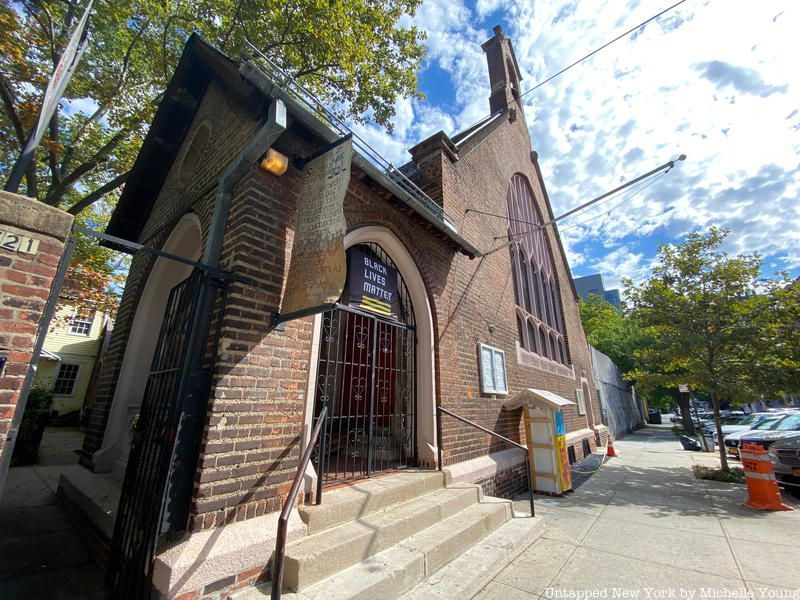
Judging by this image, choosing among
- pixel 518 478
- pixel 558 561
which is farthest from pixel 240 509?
pixel 518 478

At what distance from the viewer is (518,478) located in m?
7.09

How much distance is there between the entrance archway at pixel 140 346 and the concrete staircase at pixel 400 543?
143 inches

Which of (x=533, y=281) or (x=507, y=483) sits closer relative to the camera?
(x=507, y=483)

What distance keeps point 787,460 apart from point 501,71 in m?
15.0

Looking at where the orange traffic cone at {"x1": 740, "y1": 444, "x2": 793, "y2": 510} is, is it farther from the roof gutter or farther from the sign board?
the sign board

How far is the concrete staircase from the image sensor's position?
2781 millimetres

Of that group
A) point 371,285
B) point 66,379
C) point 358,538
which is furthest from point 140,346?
point 66,379

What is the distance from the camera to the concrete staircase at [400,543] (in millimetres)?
2781

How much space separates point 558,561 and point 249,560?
11.4ft

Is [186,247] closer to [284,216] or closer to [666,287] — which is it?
[284,216]

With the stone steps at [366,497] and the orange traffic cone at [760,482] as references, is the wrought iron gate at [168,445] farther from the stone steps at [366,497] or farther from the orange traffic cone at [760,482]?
the orange traffic cone at [760,482]

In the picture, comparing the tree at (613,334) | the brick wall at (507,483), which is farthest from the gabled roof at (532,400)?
the tree at (613,334)

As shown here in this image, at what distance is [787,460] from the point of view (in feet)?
23.7

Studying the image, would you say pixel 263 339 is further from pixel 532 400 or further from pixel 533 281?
pixel 533 281
